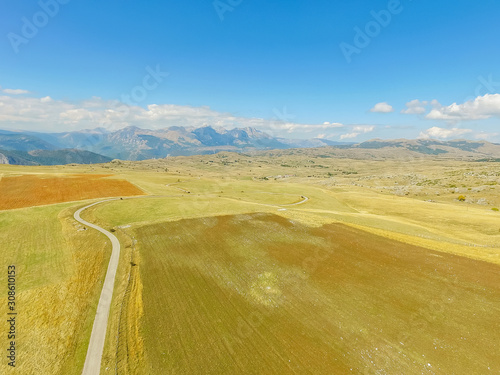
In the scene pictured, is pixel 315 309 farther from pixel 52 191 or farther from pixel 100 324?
pixel 52 191

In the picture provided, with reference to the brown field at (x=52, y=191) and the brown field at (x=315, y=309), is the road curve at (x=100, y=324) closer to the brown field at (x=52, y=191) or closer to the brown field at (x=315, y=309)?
the brown field at (x=315, y=309)

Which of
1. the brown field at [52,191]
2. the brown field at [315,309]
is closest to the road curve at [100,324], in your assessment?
the brown field at [315,309]

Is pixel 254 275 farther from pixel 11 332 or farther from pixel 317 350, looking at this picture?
pixel 11 332

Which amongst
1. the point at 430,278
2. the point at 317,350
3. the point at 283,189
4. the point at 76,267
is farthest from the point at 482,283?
the point at 283,189

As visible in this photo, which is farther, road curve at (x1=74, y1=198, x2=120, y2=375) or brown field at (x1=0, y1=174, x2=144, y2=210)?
brown field at (x1=0, y1=174, x2=144, y2=210)

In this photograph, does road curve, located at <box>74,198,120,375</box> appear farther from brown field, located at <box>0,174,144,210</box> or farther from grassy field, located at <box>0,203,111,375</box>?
brown field, located at <box>0,174,144,210</box>

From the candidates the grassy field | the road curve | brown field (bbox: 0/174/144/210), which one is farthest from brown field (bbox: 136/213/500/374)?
brown field (bbox: 0/174/144/210)
